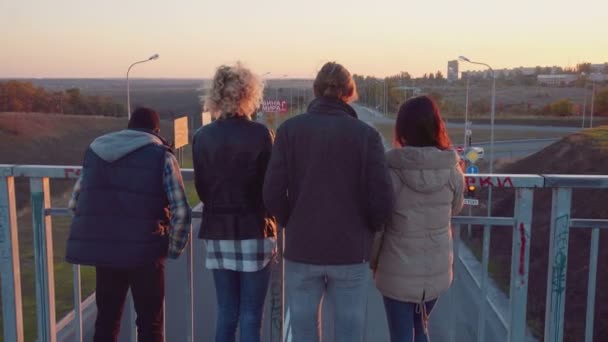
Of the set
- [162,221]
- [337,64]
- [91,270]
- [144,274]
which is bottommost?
[91,270]

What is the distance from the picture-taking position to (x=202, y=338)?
455 inches

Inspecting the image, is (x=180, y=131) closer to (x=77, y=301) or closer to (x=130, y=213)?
(x=77, y=301)

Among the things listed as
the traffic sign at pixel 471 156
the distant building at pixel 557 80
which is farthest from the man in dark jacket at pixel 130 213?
the distant building at pixel 557 80

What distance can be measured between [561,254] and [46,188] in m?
2.84

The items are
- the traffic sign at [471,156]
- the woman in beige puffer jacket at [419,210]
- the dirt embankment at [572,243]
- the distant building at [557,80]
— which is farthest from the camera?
the distant building at [557,80]

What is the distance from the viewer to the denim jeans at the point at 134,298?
3062mm

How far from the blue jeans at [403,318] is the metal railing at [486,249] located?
32cm

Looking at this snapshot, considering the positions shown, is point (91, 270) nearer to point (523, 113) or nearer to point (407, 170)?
point (407, 170)

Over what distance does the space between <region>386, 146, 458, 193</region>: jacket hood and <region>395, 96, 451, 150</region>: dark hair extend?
0.20ft

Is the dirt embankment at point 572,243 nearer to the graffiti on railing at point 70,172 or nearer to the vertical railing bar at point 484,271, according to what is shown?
the vertical railing bar at point 484,271

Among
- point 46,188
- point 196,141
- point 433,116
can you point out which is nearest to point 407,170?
point 433,116

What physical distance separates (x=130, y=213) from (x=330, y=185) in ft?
3.30

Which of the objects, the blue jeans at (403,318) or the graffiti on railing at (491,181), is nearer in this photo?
the blue jeans at (403,318)

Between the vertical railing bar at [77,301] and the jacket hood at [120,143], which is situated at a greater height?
the jacket hood at [120,143]
